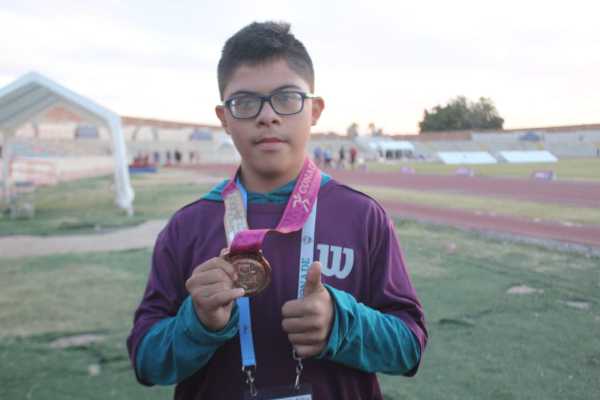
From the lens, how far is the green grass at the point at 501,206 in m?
12.3

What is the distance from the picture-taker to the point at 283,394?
1.66 meters

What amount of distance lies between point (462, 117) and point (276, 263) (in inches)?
4046

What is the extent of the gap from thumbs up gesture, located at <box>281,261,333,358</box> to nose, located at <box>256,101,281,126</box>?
0.59m

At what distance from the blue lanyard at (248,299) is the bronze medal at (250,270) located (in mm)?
172

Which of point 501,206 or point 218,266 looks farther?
point 501,206

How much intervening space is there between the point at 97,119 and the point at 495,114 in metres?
99.1

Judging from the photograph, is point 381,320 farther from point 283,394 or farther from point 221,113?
point 221,113

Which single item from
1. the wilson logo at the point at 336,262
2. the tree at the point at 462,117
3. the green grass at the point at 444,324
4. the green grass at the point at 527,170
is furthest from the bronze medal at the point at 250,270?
the tree at the point at 462,117

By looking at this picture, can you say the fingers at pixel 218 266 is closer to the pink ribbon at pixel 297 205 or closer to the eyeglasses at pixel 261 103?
the pink ribbon at pixel 297 205

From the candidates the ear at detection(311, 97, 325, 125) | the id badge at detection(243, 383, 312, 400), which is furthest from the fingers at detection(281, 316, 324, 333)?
the ear at detection(311, 97, 325, 125)

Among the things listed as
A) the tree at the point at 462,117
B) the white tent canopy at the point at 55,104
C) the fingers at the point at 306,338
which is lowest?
the fingers at the point at 306,338

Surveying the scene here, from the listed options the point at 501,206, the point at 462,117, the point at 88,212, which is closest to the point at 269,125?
the point at 501,206

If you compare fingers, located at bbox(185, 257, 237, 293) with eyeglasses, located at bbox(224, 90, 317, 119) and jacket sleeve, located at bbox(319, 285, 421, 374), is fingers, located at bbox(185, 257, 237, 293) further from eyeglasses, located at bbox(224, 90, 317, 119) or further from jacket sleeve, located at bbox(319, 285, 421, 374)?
eyeglasses, located at bbox(224, 90, 317, 119)

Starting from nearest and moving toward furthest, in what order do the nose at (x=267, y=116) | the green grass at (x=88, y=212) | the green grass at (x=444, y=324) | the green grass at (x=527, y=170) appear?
the nose at (x=267, y=116)
the green grass at (x=444, y=324)
the green grass at (x=88, y=212)
the green grass at (x=527, y=170)
